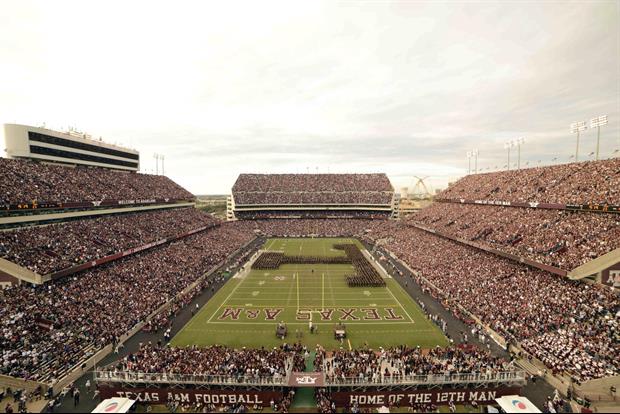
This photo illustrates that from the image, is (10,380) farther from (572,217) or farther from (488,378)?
(572,217)

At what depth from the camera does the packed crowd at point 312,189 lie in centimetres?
8294

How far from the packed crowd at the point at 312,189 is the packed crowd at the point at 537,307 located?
47131mm

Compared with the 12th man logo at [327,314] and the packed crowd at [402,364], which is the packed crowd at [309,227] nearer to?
the 12th man logo at [327,314]

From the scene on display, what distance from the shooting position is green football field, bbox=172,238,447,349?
75.8 ft

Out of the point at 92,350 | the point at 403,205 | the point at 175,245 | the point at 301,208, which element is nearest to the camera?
the point at 92,350

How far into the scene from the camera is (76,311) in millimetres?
22484

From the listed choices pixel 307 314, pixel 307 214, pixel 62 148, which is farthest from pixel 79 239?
pixel 307 214

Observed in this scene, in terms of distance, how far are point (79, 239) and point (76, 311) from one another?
10.8 meters

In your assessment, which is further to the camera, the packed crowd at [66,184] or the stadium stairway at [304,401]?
the packed crowd at [66,184]

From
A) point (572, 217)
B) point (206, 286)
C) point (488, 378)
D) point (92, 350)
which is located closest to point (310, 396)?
point (488, 378)

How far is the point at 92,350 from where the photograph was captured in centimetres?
2039

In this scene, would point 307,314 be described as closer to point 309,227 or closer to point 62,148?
point 62,148

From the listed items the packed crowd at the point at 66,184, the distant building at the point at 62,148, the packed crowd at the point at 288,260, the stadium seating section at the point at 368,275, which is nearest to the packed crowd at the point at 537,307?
the stadium seating section at the point at 368,275

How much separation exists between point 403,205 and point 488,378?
104909 mm
